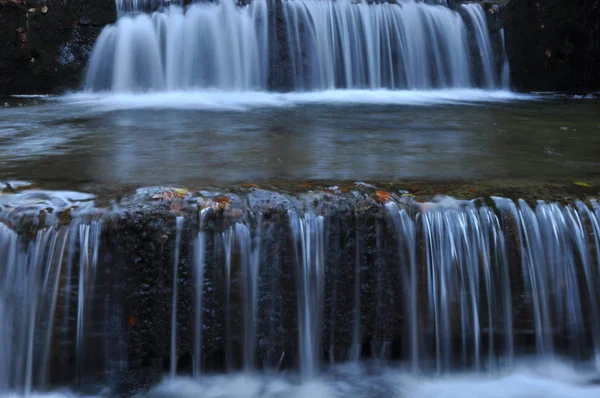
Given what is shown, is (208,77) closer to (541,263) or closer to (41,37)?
(41,37)

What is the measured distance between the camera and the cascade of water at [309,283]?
2959 millimetres

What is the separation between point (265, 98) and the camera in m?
8.41

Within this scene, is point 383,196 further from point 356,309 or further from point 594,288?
point 594,288

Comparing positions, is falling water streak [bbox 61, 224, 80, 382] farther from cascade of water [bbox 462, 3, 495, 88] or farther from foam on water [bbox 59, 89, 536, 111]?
cascade of water [bbox 462, 3, 495, 88]

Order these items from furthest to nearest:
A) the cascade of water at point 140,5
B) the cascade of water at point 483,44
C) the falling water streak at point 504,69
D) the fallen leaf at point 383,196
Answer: the falling water streak at point 504,69
the cascade of water at point 483,44
the cascade of water at point 140,5
the fallen leaf at point 383,196

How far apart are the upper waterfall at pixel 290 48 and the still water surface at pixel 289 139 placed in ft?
2.40

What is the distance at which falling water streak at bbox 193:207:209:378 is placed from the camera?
2896 millimetres

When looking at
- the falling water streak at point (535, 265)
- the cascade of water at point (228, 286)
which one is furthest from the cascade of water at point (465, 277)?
the cascade of water at point (228, 286)

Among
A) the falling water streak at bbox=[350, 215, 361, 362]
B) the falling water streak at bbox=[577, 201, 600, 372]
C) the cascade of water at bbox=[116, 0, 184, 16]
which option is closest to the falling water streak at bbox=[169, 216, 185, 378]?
the falling water streak at bbox=[350, 215, 361, 362]

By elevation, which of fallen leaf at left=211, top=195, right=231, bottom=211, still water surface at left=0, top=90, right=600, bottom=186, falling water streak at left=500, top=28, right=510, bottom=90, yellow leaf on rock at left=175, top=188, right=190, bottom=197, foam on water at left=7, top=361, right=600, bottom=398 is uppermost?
falling water streak at left=500, top=28, right=510, bottom=90

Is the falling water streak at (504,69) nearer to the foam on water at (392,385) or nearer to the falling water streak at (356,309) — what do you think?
the foam on water at (392,385)

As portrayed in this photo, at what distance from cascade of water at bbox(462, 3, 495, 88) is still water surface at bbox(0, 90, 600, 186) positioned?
5.19ft

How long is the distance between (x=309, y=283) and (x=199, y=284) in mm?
504

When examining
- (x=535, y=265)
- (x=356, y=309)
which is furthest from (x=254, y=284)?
(x=535, y=265)
